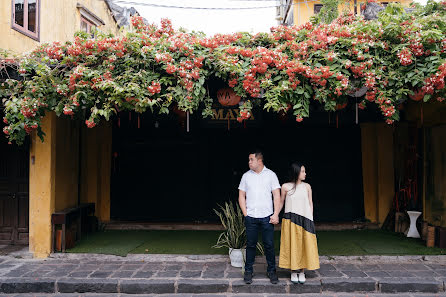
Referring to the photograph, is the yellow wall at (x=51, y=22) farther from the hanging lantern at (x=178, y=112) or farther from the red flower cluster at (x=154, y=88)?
the red flower cluster at (x=154, y=88)

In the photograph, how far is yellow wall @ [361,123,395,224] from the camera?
8742 mm

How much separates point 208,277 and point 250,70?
11.6 feet

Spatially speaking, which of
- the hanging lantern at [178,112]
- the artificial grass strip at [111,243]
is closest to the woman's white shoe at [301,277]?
the artificial grass strip at [111,243]

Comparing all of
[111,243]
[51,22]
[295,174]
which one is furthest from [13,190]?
[295,174]

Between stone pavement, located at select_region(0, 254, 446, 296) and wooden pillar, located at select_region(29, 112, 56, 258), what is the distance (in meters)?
0.44

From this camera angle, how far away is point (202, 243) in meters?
7.43

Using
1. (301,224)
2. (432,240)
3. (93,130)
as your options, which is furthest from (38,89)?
(432,240)

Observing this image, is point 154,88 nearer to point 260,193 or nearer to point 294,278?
point 260,193

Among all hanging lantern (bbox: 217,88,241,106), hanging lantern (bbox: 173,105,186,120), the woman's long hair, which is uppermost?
hanging lantern (bbox: 217,88,241,106)

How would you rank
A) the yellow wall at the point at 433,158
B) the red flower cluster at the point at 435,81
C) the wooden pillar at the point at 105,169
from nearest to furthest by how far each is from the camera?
1. the red flower cluster at the point at 435,81
2. the yellow wall at the point at 433,158
3. the wooden pillar at the point at 105,169

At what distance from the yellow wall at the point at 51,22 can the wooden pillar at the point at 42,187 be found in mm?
3509

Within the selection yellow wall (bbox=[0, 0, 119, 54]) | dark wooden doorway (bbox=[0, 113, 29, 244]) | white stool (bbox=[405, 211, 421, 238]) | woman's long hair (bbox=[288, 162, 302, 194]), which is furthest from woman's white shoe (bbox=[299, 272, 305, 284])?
yellow wall (bbox=[0, 0, 119, 54])

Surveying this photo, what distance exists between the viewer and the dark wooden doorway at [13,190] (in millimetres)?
7629

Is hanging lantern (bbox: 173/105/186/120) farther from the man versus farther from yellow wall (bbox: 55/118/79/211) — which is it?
yellow wall (bbox: 55/118/79/211)
